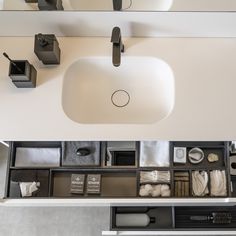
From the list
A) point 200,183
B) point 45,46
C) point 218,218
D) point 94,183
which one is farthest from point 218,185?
point 45,46

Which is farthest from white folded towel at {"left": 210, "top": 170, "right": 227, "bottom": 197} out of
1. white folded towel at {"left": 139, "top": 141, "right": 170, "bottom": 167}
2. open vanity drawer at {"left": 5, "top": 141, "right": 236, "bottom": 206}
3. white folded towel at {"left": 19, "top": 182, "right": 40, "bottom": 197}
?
white folded towel at {"left": 19, "top": 182, "right": 40, "bottom": 197}

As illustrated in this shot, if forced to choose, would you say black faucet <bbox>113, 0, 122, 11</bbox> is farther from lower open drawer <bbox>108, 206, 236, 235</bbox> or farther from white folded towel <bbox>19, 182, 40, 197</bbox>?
lower open drawer <bbox>108, 206, 236, 235</bbox>

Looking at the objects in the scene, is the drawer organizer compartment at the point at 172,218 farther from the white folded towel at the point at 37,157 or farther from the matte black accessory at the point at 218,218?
the white folded towel at the point at 37,157

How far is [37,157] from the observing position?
1.67 metres

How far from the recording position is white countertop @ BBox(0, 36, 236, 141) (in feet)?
4.85

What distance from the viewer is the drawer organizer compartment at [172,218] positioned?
6.07 feet

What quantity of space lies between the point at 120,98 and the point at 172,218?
2.48 feet

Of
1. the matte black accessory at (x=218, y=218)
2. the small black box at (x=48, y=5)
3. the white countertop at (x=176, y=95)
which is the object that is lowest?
the matte black accessory at (x=218, y=218)

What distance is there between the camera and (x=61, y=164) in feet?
5.41

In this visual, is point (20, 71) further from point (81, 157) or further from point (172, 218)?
point (172, 218)

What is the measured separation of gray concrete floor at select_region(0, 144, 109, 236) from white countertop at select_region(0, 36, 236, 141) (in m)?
1.08

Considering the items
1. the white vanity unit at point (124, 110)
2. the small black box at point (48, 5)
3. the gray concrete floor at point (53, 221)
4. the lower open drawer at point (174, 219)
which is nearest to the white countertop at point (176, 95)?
the white vanity unit at point (124, 110)

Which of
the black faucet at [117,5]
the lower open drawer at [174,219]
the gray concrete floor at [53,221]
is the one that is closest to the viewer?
the black faucet at [117,5]

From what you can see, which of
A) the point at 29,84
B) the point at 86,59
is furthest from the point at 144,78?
the point at 29,84
